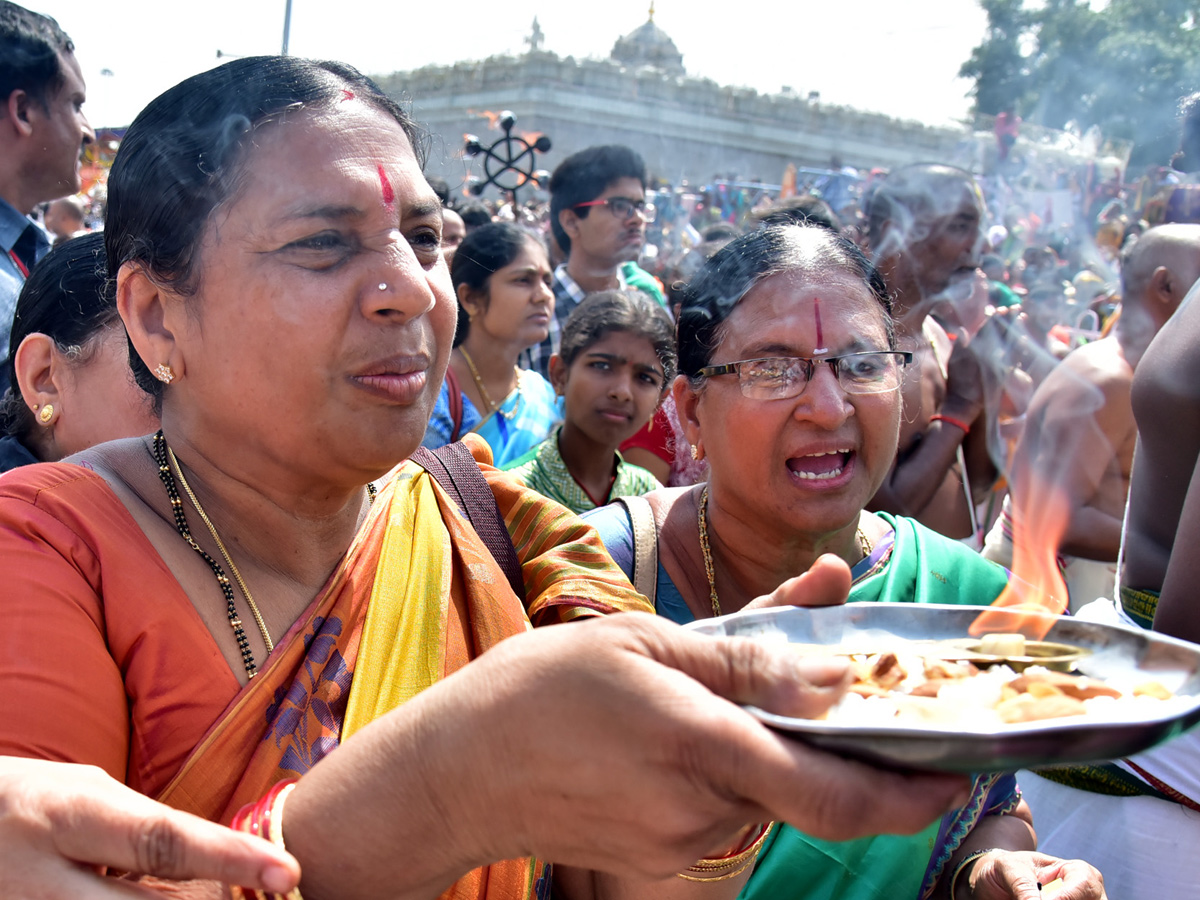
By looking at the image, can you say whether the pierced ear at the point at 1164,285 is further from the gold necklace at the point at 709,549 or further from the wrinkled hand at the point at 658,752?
the wrinkled hand at the point at 658,752

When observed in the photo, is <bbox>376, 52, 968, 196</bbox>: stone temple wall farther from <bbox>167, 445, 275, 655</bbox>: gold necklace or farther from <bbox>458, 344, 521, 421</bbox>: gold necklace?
<bbox>167, 445, 275, 655</bbox>: gold necklace

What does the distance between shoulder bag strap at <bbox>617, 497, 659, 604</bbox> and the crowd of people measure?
0.04ft

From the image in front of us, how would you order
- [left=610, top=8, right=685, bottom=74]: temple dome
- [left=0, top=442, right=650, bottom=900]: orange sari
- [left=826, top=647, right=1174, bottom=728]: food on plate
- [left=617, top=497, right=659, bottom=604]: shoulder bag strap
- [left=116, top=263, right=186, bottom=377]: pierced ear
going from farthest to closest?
[left=610, top=8, right=685, bottom=74]: temple dome < [left=617, top=497, right=659, bottom=604]: shoulder bag strap < [left=116, top=263, right=186, bottom=377]: pierced ear < [left=0, top=442, right=650, bottom=900]: orange sari < [left=826, top=647, right=1174, bottom=728]: food on plate

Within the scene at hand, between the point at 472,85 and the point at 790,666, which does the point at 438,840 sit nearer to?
the point at 790,666

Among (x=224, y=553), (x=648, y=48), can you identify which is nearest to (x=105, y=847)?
(x=224, y=553)

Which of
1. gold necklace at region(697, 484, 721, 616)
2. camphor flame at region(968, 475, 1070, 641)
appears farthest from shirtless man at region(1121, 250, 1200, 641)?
gold necklace at region(697, 484, 721, 616)

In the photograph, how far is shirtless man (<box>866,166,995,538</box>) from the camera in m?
3.92

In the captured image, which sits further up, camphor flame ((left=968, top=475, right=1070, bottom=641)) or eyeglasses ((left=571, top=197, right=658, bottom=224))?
eyeglasses ((left=571, top=197, right=658, bottom=224))

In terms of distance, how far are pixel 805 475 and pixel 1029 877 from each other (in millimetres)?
885

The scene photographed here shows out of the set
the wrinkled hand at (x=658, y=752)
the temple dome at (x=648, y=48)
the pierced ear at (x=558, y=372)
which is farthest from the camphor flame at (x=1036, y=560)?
the temple dome at (x=648, y=48)

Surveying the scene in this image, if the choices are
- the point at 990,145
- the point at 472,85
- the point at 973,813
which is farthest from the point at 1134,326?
the point at 472,85

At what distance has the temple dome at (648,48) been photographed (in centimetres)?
3947

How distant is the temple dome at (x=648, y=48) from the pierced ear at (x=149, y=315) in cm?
3970

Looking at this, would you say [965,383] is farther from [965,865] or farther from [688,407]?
[965,865]
